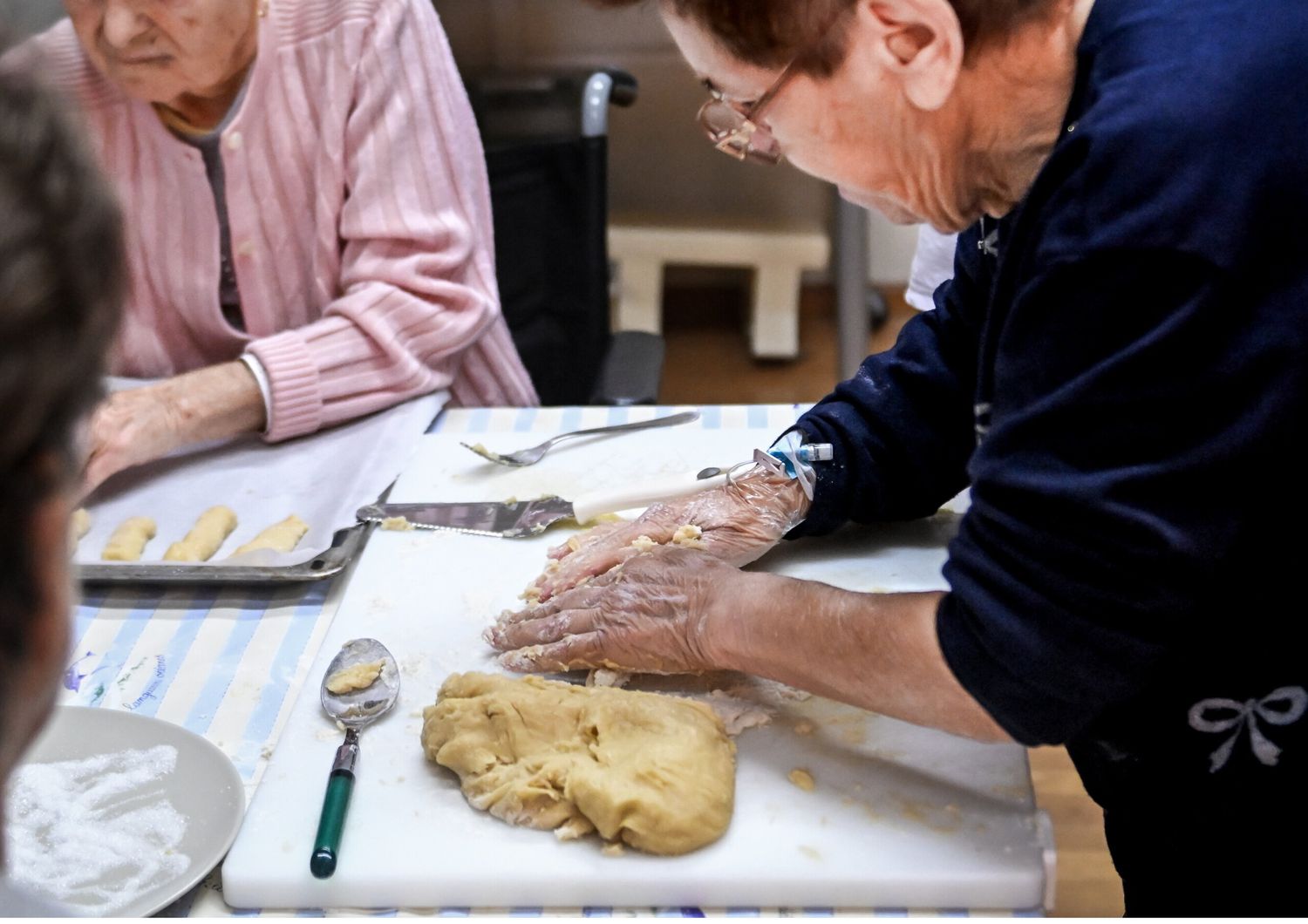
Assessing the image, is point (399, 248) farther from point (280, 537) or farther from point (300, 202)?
point (280, 537)

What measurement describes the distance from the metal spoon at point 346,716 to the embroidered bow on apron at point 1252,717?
0.66m

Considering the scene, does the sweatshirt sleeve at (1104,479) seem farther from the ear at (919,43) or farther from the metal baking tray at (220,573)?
the metal baking tray at (220,573)

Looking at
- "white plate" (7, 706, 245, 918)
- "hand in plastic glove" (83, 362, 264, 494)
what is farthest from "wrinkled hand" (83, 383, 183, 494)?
"white plate" (7, 706, 245, 918)

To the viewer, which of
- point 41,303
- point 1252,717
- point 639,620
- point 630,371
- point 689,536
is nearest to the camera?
point 41,303

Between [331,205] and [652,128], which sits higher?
[331,205]

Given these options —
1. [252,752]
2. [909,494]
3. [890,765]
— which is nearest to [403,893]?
[252,752]

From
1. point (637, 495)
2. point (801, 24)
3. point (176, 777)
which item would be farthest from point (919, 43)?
point (176, 777)

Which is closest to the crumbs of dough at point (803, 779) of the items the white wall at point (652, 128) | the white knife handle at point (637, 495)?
the white knife handle at point (637, 495)

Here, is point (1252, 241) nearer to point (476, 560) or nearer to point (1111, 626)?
point (1111, 626)

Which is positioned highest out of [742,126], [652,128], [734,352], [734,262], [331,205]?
[742,126]

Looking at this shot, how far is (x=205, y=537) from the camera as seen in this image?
1.48 metres

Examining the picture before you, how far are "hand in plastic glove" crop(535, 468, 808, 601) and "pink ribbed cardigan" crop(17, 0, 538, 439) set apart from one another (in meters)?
0.58

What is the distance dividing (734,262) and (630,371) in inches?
87.3

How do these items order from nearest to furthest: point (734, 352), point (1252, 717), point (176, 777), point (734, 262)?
point (1252, 717), point (176, 777), point (734, 262), point (734, 352)
